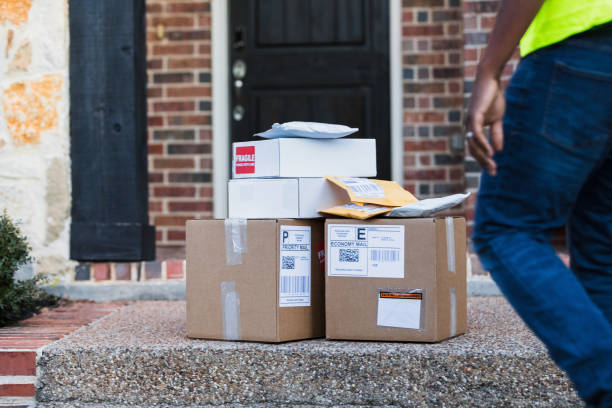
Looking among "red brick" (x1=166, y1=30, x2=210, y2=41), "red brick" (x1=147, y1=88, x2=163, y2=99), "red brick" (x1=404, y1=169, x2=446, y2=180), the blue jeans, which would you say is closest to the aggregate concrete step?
the blue jeans

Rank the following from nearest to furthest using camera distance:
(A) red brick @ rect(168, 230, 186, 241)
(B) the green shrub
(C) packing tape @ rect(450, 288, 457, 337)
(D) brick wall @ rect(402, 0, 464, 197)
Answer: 1. (C) packing tape @ rect(450, 288, 457, 337)
2. (B) the green shrub
3. (D) brick wall @ rect(402, 0, 464, 197)
4. (A) red brick @ rect(168, 230, 186, 241)

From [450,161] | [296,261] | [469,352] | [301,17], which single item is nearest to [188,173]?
[301,17]

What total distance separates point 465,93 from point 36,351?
7.48ft

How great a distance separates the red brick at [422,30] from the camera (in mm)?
4047

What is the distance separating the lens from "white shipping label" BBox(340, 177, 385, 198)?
207cm

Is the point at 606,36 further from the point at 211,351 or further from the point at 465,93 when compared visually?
the point at 465,93

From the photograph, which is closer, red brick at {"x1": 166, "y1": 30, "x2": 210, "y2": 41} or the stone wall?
the stone wall

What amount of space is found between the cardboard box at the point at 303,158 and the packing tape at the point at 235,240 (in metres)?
0.17

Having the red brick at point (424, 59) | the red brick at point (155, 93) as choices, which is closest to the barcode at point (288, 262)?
the red brick at point (424, 59)

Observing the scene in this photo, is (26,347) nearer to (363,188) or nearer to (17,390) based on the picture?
(17,390)

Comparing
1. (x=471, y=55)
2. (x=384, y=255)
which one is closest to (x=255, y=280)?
(x=384, y=255)

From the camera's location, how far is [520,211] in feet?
3.88

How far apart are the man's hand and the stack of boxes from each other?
80 centimetres

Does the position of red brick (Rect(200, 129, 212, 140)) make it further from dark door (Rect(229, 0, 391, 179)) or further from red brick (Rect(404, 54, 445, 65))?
red brick (Rect(404, 54, 445, 65))
